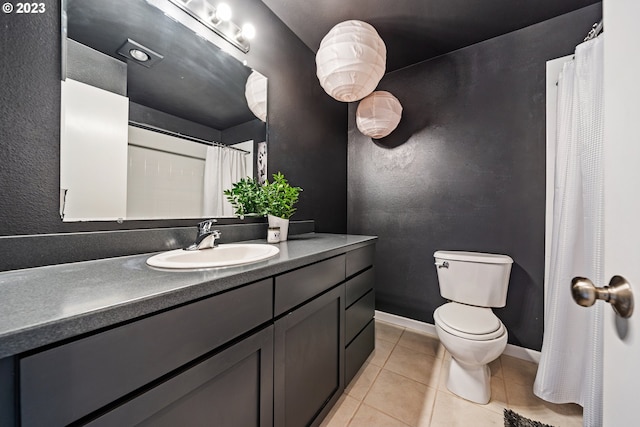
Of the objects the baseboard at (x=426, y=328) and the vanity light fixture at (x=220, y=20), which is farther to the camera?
the baseboard at (x=426, y=328)

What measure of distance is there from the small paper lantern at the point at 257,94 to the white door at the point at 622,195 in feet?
4.99

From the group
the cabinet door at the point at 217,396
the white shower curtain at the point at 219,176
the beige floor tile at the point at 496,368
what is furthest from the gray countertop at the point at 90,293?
the beige floor tile at the point at 496,368

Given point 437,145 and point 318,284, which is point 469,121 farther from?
point 318,284

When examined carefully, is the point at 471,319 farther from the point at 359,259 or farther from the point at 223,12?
the point at 223,12

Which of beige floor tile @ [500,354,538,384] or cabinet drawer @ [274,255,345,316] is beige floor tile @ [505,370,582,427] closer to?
beige floor tile @ [500,354,538,384]

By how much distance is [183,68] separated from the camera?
122 centimetres

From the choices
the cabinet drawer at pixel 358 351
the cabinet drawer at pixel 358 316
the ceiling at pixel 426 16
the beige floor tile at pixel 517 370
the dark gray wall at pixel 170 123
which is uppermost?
the ceiling at pixel 426 16

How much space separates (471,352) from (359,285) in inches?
27.0

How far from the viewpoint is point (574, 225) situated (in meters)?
1.29

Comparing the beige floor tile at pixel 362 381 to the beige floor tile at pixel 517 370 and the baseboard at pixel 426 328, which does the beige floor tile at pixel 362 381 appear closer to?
the baseboard at pixel 426 328

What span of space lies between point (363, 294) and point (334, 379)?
0.52m

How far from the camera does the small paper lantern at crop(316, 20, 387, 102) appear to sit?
1332 millimetres

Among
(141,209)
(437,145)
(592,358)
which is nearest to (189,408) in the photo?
(141,209)

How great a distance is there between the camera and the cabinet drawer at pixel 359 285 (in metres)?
1.41
